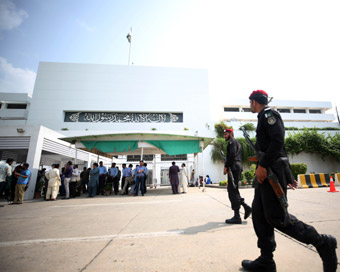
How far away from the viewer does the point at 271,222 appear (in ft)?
4.77

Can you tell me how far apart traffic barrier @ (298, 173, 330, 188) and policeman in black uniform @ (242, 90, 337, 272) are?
10900 millimetres

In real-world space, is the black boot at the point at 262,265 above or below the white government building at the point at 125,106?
below

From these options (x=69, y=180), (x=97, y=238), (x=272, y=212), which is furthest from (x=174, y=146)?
(x=272, y=212)

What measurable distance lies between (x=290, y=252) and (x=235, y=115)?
29.5 m

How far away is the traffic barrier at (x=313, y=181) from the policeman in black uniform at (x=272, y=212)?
429 inches

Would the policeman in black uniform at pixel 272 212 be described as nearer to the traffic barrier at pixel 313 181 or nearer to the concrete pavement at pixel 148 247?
the concrete pavement at pixel 148 247

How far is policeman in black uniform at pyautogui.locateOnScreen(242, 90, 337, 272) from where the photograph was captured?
4.39 ft

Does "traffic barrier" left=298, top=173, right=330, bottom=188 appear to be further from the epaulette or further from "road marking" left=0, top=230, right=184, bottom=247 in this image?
the epaulette

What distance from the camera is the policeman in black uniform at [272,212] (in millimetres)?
1339

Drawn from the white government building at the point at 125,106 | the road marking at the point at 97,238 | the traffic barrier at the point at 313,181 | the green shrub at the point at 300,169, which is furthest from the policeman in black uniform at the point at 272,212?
the white government building at the point at 125,106

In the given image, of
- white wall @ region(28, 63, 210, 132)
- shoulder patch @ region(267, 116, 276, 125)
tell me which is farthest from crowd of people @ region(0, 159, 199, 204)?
white wall @ region(28, 63, 210, 132)

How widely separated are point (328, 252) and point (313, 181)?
38.1 feet

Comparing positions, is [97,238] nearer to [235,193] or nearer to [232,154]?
[235,193]

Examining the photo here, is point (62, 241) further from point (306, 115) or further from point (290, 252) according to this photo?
point (306, 115)
